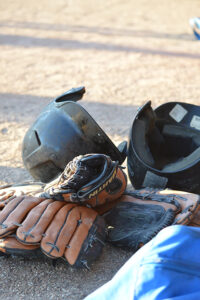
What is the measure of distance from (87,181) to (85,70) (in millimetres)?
3332

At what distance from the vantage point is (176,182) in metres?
2.45

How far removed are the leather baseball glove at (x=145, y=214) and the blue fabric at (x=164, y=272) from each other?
499mm

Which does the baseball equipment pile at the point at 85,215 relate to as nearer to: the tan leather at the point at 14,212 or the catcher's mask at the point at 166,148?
the tan leather at the point at 14,212

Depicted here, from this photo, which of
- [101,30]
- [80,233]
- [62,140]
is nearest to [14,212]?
[80,233]

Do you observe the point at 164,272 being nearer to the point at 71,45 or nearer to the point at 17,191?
the point at 17,191

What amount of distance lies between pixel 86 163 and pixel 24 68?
3.50 metres

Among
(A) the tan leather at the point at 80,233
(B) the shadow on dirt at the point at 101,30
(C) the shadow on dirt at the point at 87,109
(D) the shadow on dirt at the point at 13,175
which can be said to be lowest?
(B) the shadow on dirt at the point at 101,30

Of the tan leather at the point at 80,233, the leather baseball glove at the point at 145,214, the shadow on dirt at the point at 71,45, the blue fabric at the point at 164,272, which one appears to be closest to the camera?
the blue fabric at the point at 164,272

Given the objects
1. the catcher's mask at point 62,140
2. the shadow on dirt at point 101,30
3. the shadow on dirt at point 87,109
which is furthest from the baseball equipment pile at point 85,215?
the shadow on dirt at point 101,30

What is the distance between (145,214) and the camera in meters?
2.24

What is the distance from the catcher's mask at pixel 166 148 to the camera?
242 centimetres

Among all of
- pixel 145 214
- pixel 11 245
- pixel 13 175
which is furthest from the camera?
pixel 13 175

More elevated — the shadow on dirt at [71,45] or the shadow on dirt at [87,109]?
the shadow on dirt at [87,109]

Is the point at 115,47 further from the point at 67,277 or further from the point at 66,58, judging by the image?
the point at 67,277
